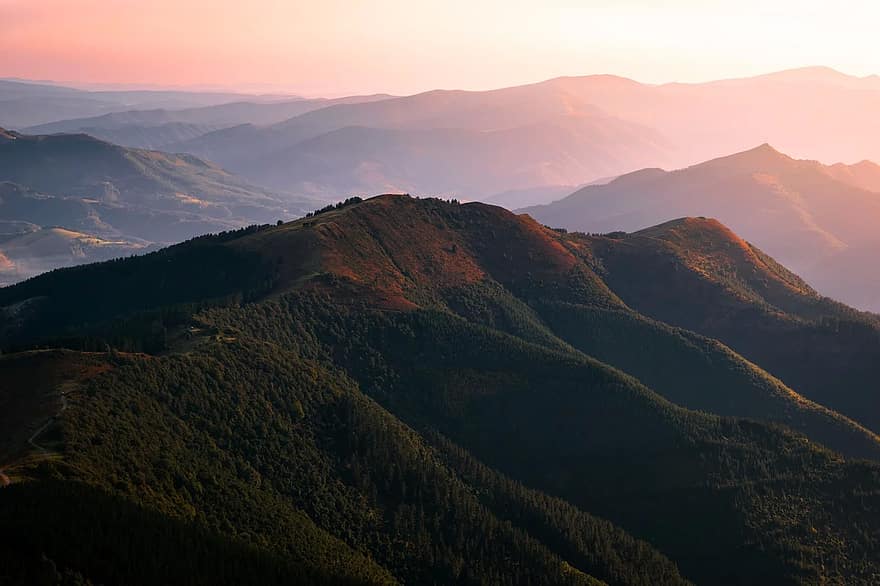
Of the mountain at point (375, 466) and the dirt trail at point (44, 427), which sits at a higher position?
the dirt trail at point (44, 427)

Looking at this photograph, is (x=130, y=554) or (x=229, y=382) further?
(x=229, y=382)

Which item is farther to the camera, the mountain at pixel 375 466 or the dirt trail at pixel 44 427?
the dirt trail at pixel 44 427

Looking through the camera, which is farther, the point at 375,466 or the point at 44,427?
the point at 375,466

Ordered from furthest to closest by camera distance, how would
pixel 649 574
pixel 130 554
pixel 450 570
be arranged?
pixel 649 574 < pixel 450 570 < pixel 130 554

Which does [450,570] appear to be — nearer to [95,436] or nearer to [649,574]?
[649,574]

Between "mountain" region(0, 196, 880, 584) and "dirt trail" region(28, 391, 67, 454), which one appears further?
"dirt trail" region(28, 391, 67, 454)

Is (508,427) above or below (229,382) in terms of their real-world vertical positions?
below

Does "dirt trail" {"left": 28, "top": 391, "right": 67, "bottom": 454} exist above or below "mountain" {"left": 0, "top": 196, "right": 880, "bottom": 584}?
above

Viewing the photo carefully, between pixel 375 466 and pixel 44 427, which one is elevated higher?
pixel 44 427

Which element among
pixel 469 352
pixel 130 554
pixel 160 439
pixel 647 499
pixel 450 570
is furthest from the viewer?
pixel 469 352

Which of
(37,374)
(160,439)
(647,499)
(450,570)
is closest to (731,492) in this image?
(647,499)

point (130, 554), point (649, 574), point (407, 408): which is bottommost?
point (649, 574)
